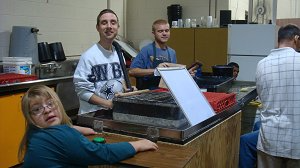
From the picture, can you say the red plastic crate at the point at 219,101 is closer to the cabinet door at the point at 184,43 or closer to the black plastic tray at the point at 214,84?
the black plastic tray at the point at 214,84

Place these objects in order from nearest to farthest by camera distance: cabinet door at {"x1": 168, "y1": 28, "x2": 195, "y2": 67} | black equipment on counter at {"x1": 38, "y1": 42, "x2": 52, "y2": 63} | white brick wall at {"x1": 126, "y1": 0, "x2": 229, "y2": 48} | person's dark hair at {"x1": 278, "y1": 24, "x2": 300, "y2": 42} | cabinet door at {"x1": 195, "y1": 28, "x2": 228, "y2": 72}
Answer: person's dark hair at {"x1": 278, "y1": 24, "x2": 300, "y2": 42}
black equipment on counter at {"x1": 38, "y1": 42, "x2": 52, "y2": 63}
cabinet door at {"x1": 195, "y1": 28, "x2": 228, "y2": 72}
cabinet door at {"x1": 168, "y1": 28, "x2": 195, "y2": 67}
white brick wall at {"x1": 126, "y1": 0, "x2": 229, "y2": 48}

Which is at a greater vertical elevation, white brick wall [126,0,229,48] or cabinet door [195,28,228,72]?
white brick wall [126,0,229,48]

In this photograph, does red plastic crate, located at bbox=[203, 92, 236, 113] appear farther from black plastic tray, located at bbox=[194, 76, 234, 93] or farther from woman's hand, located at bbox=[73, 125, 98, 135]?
woman's hand, located at bbox=[73, 125, 98, 135]

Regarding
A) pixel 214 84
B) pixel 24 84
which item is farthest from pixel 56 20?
pixel 214 84

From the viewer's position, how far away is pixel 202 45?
15.0 feet

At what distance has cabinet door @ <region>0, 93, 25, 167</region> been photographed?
9.64 feet

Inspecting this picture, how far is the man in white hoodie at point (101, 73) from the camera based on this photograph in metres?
2.14

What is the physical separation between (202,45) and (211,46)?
129mm

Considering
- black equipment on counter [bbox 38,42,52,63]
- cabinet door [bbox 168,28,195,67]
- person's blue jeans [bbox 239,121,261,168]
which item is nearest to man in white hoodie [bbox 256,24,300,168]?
person's blue jeans [bbox 239,121,261,168]

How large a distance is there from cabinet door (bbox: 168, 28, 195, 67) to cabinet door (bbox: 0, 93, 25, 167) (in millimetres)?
2327

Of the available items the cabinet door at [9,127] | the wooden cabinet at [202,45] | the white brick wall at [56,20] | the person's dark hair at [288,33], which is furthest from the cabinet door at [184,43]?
the cabinet door at [9,127]

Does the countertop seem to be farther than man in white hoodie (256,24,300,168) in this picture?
Yes

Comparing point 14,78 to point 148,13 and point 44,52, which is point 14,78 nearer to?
point 44,52

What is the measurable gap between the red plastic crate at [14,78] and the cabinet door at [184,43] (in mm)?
2086
